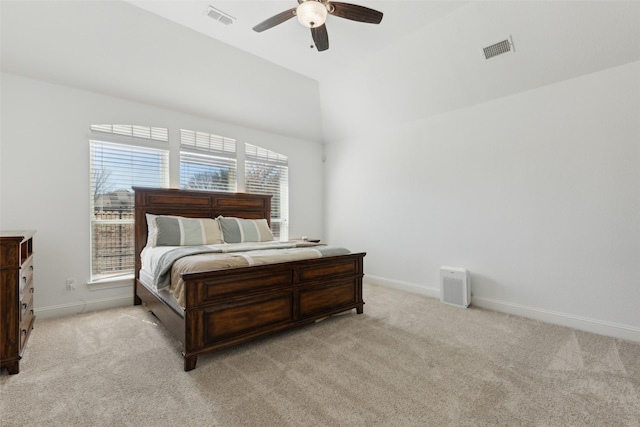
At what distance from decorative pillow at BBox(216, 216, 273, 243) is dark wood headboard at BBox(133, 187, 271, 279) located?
0.33 m

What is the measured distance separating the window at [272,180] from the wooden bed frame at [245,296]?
1.34 m

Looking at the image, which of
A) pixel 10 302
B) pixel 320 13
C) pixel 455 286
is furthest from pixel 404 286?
pixel 10 302

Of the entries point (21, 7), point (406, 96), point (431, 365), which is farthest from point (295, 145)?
point (431, 365)

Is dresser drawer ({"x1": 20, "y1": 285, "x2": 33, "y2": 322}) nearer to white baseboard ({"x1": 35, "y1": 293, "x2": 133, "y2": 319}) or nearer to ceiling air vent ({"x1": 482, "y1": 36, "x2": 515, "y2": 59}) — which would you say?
white baseboard ({"x1": 35, "y1": 293, "x2": 133, "y2": 319})

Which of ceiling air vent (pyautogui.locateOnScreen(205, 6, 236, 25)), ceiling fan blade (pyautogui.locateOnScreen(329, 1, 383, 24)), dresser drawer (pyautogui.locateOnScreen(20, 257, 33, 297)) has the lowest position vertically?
dresser drawer (pyautogui.locateOnScreen(20, 257, 33, 297))

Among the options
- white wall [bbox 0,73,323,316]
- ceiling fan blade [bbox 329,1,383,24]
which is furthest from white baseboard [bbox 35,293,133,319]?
ceiling fan blade [bbox 329,1,383,24]

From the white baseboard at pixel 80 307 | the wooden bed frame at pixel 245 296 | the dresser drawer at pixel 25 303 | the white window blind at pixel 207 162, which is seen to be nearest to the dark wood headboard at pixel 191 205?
the wooden bed frame at pixel 245 296

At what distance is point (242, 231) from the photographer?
3830mm

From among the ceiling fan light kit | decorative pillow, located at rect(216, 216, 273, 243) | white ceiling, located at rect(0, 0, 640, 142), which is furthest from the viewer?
decorative pillow, located at rect(216, 216, 273, 243)

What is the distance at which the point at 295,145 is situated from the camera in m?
5.34

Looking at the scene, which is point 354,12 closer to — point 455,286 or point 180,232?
point 180,232

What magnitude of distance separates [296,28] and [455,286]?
11.4 feet

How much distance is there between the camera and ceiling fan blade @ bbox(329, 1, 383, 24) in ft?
6.99

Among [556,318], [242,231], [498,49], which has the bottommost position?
[556,318]
